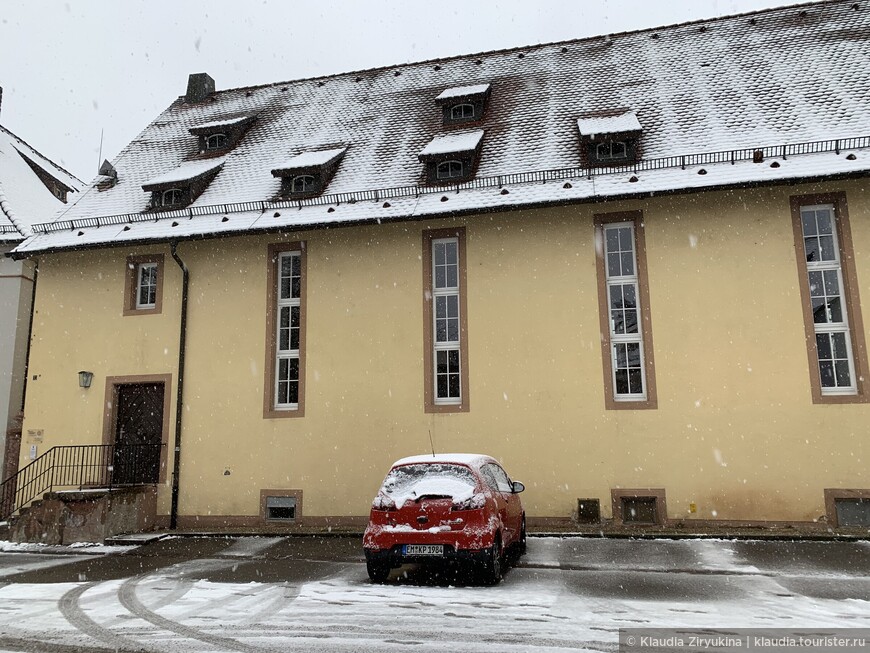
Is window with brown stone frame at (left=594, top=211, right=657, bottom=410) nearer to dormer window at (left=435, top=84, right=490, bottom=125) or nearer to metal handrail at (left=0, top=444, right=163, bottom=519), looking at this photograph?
dormer window at (left=435, top=84, right=490, bottom=125)

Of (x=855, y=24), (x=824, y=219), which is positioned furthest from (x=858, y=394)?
(x=855, y=24)

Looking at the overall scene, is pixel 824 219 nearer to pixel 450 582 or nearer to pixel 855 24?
pixel 855 24

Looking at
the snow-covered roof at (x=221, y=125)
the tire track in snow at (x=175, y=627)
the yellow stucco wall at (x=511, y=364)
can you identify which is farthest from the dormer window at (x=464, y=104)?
the tire track in snow at (x=175, y=627)

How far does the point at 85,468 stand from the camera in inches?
589

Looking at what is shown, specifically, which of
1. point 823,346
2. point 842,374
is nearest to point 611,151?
point 823,346

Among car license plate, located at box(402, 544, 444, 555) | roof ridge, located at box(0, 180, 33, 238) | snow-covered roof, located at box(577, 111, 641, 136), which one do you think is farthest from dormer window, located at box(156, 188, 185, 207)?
car license plate, located at box(402, 544, 444, 555)

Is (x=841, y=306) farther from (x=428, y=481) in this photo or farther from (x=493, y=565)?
(x=428, y=481)

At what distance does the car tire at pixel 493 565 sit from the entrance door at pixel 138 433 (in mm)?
9470

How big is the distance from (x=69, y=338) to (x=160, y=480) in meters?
4.02

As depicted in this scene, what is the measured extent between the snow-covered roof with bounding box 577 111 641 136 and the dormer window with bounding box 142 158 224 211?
28.9 ft

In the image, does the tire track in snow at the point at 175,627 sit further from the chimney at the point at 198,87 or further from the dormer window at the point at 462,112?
the chimney at the point at 198,87

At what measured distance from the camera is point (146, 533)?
13.6 metres

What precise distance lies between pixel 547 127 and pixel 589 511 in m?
8.35

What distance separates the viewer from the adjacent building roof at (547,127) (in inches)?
516
